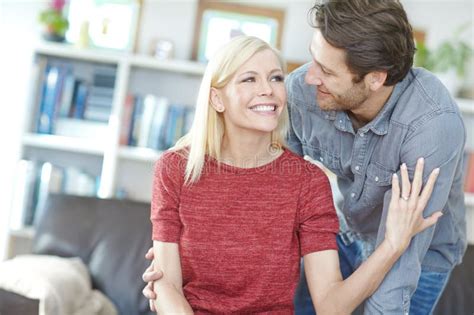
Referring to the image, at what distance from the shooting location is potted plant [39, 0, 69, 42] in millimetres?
3871

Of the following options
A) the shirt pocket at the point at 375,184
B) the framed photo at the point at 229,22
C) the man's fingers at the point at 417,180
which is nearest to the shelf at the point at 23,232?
the framed photo at the point at 229,22

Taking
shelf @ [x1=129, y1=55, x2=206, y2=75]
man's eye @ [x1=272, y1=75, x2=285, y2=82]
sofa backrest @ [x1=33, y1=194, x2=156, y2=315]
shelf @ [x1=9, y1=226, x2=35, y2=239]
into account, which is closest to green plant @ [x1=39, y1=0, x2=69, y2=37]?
shelf @ [x1=129, y1=55, x2=206, y2=75]

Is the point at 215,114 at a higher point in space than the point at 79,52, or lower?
lower

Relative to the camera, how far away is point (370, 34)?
200 centimetres

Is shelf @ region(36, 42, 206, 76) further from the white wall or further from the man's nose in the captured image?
the man's nose

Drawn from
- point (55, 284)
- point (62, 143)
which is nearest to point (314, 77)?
point (55, 284)

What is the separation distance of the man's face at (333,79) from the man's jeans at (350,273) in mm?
494

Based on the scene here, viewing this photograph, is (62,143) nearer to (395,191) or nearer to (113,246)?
(113,246)

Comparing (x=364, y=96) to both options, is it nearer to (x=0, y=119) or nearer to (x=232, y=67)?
(x=232, y=67)

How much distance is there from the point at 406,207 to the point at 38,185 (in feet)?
A: 8.03

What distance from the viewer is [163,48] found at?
3.97 meters

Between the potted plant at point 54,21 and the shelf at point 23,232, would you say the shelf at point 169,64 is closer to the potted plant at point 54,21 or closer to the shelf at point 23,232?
the potted plant at point 54,21

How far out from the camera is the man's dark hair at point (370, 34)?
199 cm

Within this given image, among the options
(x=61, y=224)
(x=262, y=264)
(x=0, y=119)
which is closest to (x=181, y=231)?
(x=262, y=264)
